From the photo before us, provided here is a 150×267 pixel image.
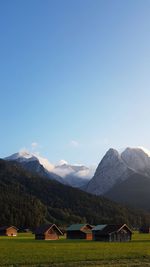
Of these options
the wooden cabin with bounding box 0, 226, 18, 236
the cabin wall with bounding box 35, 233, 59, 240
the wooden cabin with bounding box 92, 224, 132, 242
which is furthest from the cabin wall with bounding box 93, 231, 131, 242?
the wooden cabin with bounding box 0, 226, 18, 236

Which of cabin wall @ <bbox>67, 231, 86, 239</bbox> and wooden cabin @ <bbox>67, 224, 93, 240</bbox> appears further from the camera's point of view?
cabin wall @ <bbox>67, 231, 86, 239</bbox>

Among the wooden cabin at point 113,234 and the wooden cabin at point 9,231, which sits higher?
the wooden cabin at point 9,231

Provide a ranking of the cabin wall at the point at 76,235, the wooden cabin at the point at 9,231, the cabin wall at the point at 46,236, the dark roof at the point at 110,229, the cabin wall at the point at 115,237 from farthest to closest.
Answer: the wooden cabin at the point at 9,231, the cabin wall at the point at 76,235, the cabin wall at the point at 46,236, the dark roof at the point at 110,229, the cabin wall at the point at 115,237

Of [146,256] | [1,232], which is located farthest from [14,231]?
[146,256]

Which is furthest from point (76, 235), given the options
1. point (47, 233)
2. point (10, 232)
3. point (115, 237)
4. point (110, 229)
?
point (10, 232)

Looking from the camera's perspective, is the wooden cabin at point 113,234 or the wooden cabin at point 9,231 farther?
the wooden cabin at point 9,231

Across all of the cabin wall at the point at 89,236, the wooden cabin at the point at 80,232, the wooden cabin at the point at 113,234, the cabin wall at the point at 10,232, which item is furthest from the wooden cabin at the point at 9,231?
the wooden cabin at the point at 113,234

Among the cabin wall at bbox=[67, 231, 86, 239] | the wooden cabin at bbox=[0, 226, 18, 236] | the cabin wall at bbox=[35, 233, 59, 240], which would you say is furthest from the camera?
the wooden cabin at bbox=[0, 226, 18, 236]

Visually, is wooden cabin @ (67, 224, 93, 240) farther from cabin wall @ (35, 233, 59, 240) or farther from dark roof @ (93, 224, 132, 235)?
dark roof @ (93, 224, 132, 235)

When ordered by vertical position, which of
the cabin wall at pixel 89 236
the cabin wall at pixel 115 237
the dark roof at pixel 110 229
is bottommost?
the cabin wall at pixel 115 237

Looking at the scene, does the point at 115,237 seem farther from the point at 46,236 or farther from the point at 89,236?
the point at 46,236

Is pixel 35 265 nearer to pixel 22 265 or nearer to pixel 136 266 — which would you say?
pixel 22 265

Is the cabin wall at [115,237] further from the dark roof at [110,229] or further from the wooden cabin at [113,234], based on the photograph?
the dark roof at [110,229]

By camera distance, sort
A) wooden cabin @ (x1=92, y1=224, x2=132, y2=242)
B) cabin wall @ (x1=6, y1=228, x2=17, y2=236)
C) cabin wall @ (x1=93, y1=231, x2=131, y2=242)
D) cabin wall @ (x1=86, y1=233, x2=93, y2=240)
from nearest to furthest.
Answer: cabin wall @ (x1=93, y1=231, x2=131, y2=242) → wooden cabin @ (x1=92, y1=224, x2=132, y2=242) → cabin wall @ (x1=86, y1=233, x2=93, y2=240) → cabin wall @ (x1=6, y1=228, x2=17, y2=236)
